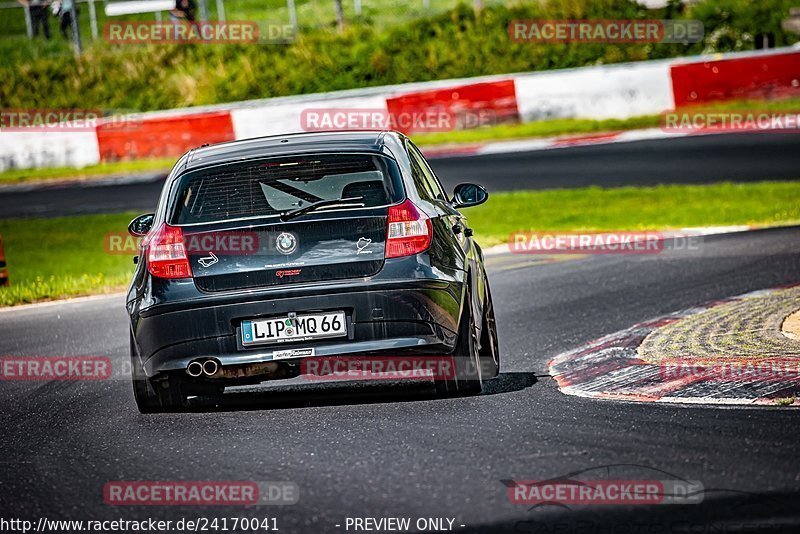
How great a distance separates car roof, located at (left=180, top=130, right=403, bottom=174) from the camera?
820 cm

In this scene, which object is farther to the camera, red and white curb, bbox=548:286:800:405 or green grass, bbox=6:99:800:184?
green grass, bbox=6:99:800:184

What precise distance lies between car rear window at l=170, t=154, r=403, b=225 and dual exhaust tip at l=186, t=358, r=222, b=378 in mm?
750

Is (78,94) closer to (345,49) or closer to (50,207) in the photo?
(345,49)

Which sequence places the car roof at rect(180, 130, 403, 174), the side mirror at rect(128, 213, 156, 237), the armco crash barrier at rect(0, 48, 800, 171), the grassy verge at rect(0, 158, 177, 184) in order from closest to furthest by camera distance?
the car roof at rect(180, 130, 403, 174) < the side mirror at rect(128, 213, 156, 237) < the armco crash barrier at rect(0, 48, 800, 171) < the grassy verge at rect(0, 158, 177, 184)

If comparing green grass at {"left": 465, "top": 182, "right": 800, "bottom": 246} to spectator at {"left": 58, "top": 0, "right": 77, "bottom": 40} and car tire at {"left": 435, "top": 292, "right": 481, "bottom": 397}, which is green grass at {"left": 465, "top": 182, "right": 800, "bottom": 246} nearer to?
car tire at {"left": 435, "top": 292, "right": 481, "bottom": 397}

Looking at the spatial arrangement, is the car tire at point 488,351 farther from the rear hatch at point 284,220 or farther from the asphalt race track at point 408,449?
the rear hatch at point 284,220

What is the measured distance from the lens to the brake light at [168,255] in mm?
7871

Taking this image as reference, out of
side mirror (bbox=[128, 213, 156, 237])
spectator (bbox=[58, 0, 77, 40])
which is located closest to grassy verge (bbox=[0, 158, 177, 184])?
spectator (bbox=[58, 0, 77, 40])

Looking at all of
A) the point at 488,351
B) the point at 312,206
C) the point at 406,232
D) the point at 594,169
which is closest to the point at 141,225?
the point at 312,206

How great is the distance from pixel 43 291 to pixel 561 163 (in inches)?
413

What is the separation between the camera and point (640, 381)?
824cm

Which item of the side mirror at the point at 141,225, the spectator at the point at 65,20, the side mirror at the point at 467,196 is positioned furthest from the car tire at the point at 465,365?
the spectator at the point at 65,20

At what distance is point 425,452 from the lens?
21.8 feet

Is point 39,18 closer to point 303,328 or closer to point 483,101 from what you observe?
point 483,101
